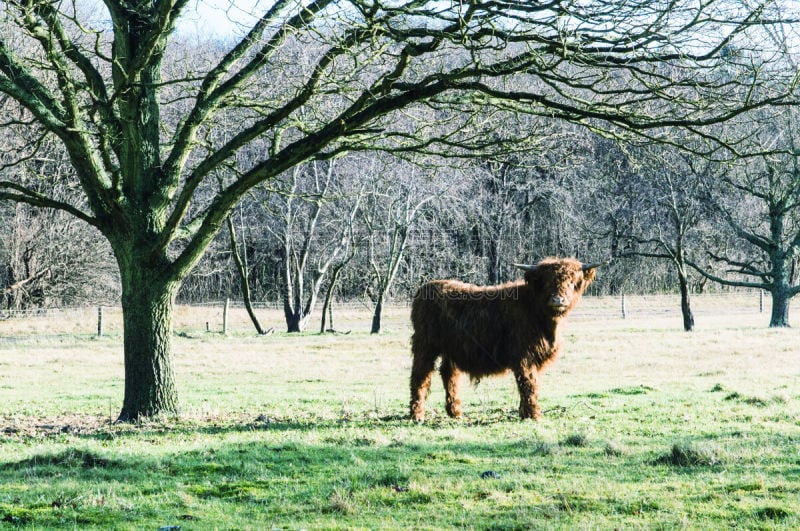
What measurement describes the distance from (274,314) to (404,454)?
121 feet

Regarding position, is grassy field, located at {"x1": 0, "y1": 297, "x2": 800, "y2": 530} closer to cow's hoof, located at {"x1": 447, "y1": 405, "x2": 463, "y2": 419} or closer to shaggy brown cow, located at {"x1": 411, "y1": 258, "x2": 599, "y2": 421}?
cow's hoof, located at {"x1": 447, "y1": 405, "x2": 463, "y2": 419}

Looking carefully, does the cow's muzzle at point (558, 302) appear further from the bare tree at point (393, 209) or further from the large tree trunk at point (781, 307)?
the large tree trunk at point (781, 307)

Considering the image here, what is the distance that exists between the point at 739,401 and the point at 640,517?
25.4 ft

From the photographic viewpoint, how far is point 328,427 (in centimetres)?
1045

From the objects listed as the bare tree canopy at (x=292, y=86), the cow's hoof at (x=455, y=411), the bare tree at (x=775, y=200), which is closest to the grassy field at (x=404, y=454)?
the cow's hoof at (x=455, y=411)

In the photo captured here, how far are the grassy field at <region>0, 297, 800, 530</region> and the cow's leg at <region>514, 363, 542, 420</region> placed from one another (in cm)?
30

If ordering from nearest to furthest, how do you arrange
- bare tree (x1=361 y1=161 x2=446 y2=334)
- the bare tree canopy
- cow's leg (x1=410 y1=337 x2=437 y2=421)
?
the bare tree canopy, cow's leg (x1=410 y1=337 x2=437 y2=421), bare tree (x1=361 y1=161 x2=446 y2=334)

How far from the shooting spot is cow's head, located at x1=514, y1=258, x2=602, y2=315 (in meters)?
10.7

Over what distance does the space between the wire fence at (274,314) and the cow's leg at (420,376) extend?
23846mm

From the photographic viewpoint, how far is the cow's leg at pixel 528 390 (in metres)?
10.8

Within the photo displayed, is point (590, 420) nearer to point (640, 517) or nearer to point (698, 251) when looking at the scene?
point (640, 517)

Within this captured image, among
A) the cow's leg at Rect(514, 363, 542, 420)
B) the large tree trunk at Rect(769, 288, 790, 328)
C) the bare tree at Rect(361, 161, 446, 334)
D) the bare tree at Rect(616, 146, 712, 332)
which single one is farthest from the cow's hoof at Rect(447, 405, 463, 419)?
the large tree trunk at Rect(769, 288, 790, 328)

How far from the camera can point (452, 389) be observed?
1142 centimetres

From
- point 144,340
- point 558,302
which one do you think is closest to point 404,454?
point 558,302
